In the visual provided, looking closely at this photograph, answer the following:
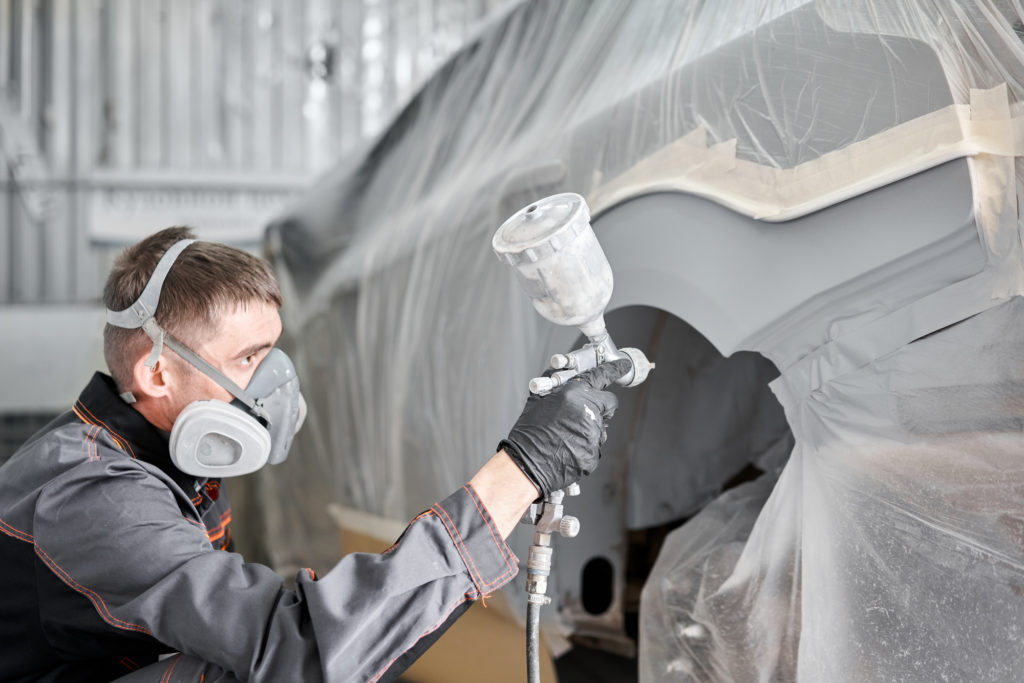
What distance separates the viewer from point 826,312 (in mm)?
1015

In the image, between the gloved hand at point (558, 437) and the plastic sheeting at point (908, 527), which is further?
the gloved hand at point (558, 437)

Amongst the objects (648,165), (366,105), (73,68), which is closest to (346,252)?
(648,165)

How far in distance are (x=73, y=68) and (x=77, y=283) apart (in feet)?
5.96

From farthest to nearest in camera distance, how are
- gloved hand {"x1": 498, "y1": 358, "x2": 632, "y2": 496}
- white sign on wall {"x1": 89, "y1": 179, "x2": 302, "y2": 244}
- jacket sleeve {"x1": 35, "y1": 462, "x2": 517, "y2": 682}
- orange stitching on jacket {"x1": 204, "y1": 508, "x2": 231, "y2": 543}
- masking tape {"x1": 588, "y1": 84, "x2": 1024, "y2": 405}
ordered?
white sign on wall {"x1": 89, "y1": 179, "x2": 302, "y2": 244}
orange stitching on jacket {"x1": 204, "y1": 508, "x2": 231, "y2": 543}
gloved hand {"x1": 498, "y1": 358, "x2": 632, "y2": 496}
jacket sleeve {"x1": 35, "y1": 462, "x2": 517, "y2": 682}
masking tape {"x1": 588, "y1": 84, "x2": 1024, "y2": 405}

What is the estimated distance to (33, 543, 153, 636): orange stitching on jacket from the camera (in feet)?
3.45

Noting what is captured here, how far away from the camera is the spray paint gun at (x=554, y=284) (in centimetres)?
107

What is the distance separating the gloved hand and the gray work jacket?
88mm

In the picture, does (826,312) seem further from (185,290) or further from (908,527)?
(185,290)

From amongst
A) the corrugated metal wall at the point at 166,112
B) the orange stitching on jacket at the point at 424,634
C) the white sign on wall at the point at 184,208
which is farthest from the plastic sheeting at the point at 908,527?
the corrugated metal wall at the point at 166,112

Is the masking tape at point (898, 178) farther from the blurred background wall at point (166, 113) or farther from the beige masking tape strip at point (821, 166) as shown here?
the blurred background wall at point (166, 113)

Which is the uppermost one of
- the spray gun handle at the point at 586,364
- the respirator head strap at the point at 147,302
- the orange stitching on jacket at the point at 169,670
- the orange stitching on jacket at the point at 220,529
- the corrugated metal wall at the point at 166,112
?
the corrugated metal wall at the point at 166,112

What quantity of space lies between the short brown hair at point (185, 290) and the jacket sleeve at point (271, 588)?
285mm

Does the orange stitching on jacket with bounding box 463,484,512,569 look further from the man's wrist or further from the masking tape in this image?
the masking tape

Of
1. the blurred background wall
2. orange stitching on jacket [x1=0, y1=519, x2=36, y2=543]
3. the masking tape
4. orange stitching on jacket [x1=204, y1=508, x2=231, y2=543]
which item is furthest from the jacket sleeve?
the blurred background wall
